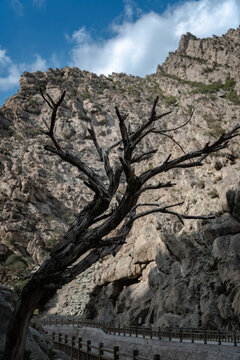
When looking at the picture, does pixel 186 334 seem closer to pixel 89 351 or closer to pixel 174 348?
pixel 174 348

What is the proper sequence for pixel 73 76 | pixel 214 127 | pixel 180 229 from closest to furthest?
pixel 180 229, pixel 214 127, pixel 73 76

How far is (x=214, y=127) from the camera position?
152ft

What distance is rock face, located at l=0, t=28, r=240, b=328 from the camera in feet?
90.5

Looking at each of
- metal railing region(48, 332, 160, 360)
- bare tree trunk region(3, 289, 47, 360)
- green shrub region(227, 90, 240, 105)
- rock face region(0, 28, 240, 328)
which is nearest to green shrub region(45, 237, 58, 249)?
rock face region(0, 28, 240, 328)

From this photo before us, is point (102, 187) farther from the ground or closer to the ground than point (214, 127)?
closer to the ground

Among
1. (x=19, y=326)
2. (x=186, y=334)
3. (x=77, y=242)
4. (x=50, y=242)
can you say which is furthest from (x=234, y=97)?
(x=19, y=326)

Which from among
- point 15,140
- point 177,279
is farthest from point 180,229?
point 15,140

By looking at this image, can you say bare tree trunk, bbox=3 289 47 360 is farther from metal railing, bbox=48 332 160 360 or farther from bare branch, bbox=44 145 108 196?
metal railing, bbox=48 332 160 360

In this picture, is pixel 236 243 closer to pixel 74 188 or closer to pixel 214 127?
pixel 214 127

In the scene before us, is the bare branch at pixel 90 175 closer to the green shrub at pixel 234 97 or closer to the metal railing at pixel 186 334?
the metal railing at pixel 186 334

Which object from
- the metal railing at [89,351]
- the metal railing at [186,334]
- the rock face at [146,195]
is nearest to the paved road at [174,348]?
the metal railing at [186,334]

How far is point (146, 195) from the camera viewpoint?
A: 45.5 meters

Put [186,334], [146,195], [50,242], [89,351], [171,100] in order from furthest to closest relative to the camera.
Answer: [171,100]
[50,242]
[146,195]
[186,334]
[89,351]

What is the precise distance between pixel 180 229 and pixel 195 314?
1116 cm
